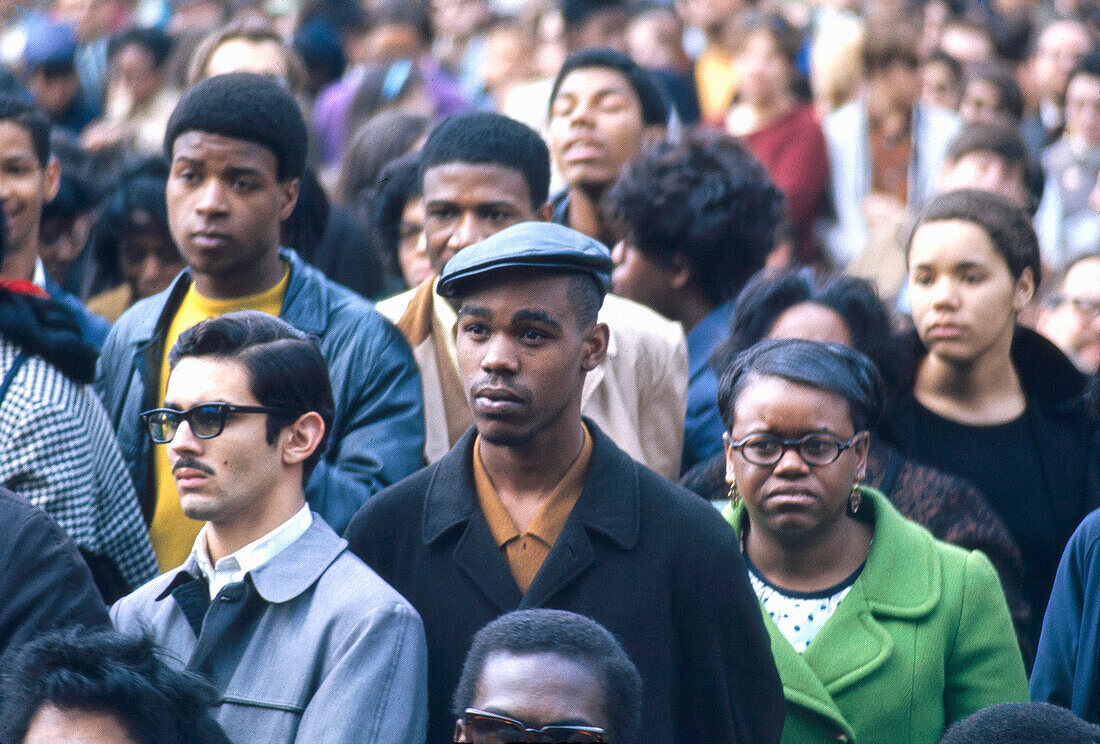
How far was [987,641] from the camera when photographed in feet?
12.6

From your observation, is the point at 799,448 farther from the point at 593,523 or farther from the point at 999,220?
the point at 999,220

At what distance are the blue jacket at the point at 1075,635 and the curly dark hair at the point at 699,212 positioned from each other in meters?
1.97

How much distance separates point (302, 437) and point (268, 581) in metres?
0.39

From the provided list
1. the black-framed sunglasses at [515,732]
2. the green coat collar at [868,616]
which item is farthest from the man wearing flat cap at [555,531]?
the black-framed sunglasses at [515,732]

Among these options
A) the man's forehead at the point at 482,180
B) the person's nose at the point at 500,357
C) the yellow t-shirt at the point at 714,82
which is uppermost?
the yellow t-shirt at the point at 714,82

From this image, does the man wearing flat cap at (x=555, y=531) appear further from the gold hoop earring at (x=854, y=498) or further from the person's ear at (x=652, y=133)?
the person's ear at (x=652, y=133)

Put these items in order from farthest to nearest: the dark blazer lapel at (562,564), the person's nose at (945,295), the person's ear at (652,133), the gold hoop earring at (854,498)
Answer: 1. the person's ear at (652,133)
2. the person's nose at (945,295)
3. the gold hoop earring at (854,498)
4. the dark blazer lapel at (562,564)

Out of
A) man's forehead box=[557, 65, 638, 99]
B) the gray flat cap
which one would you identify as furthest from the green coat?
man's forehead box=[557, 65, 638, 99]

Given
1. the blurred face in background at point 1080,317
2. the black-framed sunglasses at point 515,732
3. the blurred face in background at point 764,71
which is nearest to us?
the black-framed sunglasses at point 515,732

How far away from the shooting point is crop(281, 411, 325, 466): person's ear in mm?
3645

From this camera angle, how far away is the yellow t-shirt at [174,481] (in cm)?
436

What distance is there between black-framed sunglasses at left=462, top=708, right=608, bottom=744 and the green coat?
1004mm

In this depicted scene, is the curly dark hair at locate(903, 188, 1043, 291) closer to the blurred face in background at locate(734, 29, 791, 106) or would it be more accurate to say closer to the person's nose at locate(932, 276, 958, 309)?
the person's nose at locate(932, 276, 958, 309)

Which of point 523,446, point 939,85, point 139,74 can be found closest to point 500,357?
point 523,446
